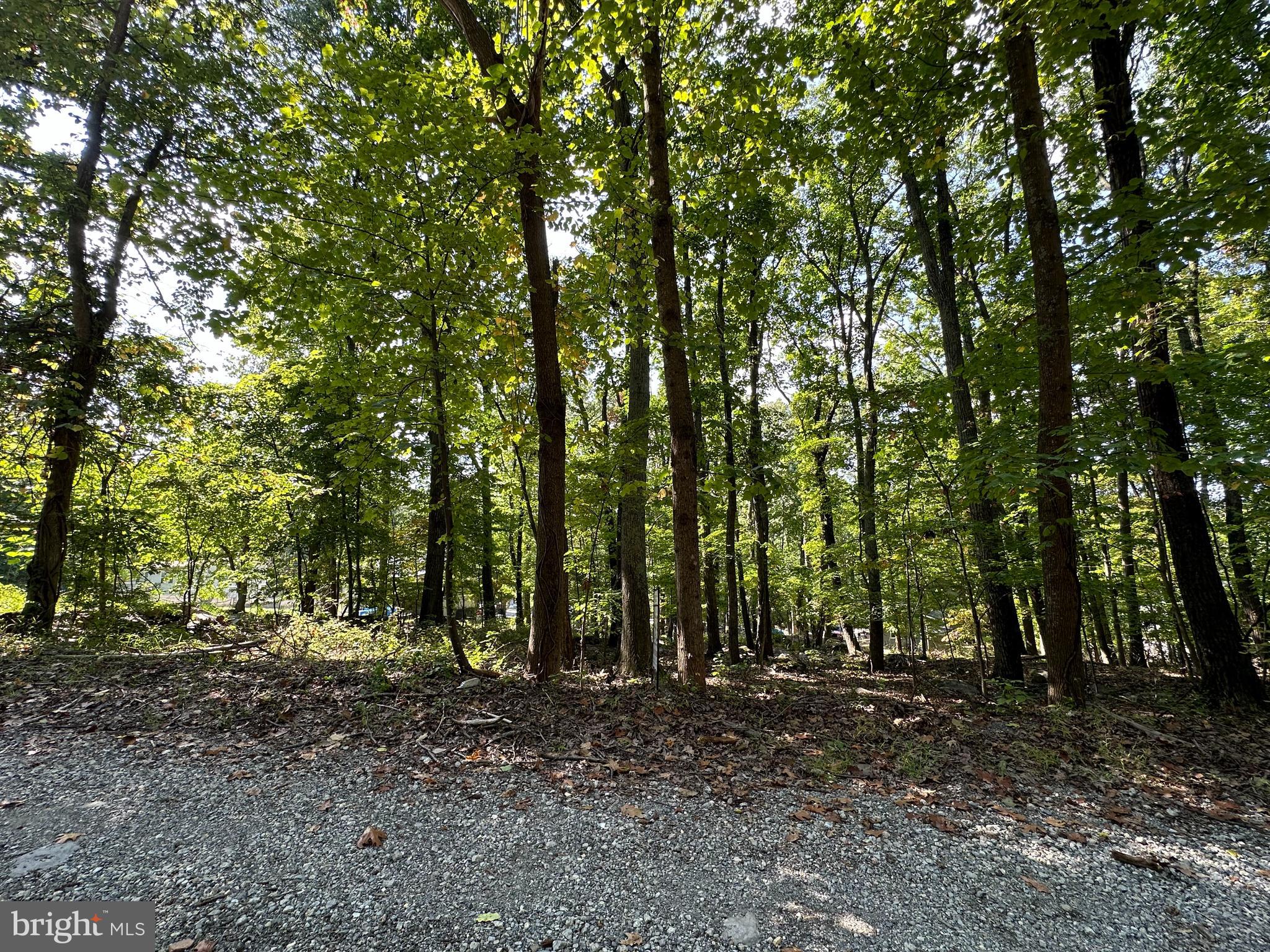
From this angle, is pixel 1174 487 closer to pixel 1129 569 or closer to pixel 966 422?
pixel 966 422

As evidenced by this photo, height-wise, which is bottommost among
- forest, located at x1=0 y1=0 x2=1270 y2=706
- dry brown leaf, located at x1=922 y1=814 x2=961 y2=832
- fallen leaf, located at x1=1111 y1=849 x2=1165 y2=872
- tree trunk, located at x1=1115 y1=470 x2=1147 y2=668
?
fallen leaf, located at x1=1111 y1=849 x2=1165 y2=872

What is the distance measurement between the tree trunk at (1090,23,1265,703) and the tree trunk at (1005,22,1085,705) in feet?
3.16

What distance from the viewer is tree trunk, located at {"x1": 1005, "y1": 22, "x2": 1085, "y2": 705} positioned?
16.9 ft

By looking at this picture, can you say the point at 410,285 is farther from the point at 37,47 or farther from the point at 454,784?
the point at 37,47

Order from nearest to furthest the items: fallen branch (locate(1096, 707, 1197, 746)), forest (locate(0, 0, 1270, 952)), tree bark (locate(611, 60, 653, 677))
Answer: forest (locate(0, 0, 1270, 952)) → fallen branch (locate(1096, 707, 1197, 746)) → tree bark (locate(611, 60, 653, 677))

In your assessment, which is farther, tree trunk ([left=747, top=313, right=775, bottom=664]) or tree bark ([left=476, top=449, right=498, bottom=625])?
tree bark ([left=476, top=449, right=498, bottom=625])

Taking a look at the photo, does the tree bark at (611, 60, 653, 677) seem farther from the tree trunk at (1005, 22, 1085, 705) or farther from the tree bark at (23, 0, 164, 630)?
the tree bark at (23, 0, 164, 630)

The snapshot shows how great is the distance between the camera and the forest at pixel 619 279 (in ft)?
15.7

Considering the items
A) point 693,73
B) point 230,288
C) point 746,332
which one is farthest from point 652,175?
point 746,332

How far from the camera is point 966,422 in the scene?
798 centimetres

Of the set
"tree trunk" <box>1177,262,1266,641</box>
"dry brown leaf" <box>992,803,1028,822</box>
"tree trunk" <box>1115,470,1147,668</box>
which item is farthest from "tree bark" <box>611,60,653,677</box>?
"tree trunk" <box>1115,470,1147,668</box>

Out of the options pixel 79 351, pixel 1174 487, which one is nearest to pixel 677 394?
pixel 1174 487

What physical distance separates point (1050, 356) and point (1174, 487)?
2842mm

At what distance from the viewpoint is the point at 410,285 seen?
5.03 metres
